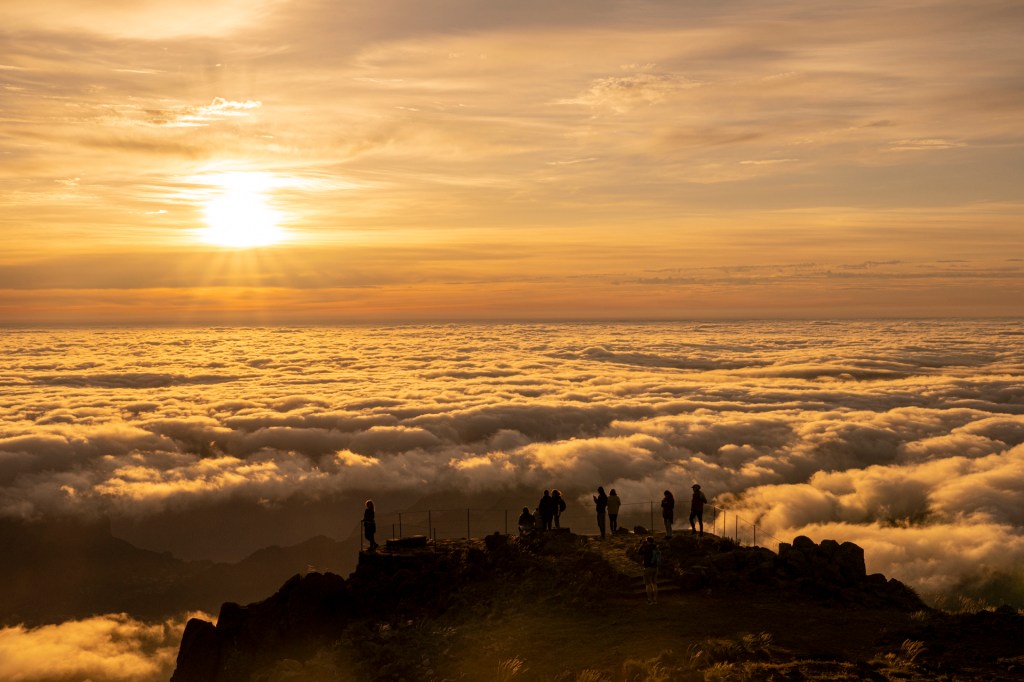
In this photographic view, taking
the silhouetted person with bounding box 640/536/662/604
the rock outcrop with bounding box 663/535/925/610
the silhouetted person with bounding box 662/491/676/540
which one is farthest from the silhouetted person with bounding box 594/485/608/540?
the silhouetted person with bounding box 640/536/662/604

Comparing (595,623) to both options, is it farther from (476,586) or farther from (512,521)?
(512,521)

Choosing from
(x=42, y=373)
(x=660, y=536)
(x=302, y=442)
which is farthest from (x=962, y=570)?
(x=42, y=373)

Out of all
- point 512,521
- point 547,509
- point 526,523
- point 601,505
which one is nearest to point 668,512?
point 601,505

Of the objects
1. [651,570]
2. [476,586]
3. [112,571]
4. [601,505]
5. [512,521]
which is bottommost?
[112,571]

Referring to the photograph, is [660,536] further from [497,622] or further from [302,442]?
[302,442]

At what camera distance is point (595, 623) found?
63.8 ft

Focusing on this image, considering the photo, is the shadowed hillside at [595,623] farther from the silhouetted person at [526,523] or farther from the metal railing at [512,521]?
the metal railing at [512,521]

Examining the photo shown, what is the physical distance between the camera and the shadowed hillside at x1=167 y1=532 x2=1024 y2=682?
16.1m

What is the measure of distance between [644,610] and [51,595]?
409 feet

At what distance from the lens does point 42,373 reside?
188375 millimetres

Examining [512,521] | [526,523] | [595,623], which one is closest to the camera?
[595,623]

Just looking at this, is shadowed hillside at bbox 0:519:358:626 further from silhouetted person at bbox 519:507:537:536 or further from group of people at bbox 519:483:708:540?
group of people at bbox 519:483:708:540

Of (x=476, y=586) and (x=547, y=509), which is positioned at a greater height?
(x=547, y=509)

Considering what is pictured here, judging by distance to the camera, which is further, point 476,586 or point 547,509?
point 547,509
